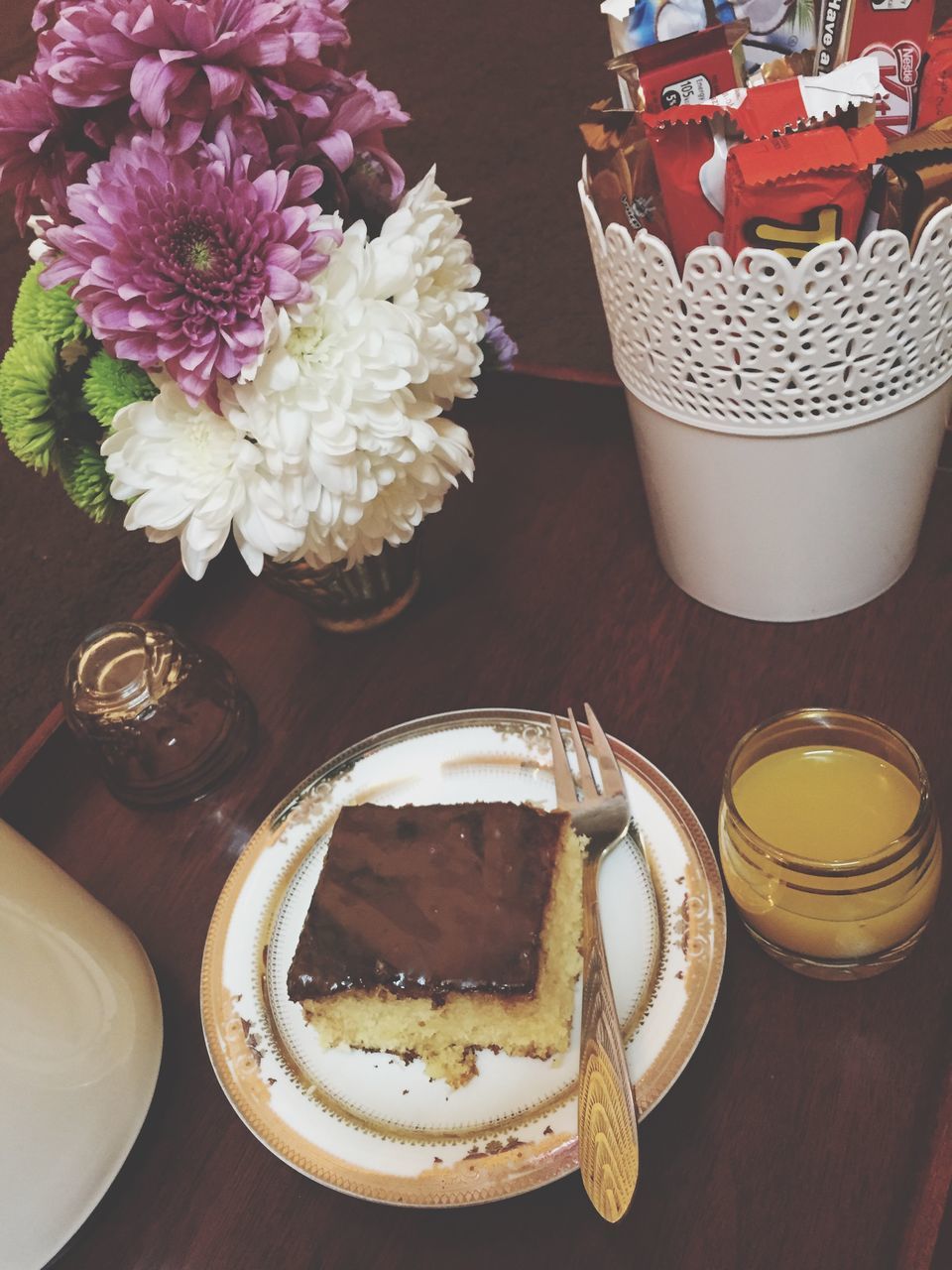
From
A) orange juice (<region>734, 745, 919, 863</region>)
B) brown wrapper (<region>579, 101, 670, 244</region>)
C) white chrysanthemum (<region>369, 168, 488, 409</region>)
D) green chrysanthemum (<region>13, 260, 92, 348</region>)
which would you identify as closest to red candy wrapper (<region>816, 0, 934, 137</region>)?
brown wrapper (<region>579, 101, 670, 244</region>)

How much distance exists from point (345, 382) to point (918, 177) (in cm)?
29

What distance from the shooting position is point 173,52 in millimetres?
461

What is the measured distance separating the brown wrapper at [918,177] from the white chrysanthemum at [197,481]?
328 millimetres

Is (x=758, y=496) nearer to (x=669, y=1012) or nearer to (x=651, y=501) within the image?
(x=651, y=501)

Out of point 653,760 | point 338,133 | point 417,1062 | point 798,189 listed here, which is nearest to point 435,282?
point 338,133

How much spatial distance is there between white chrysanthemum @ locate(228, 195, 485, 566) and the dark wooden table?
0.21 metres

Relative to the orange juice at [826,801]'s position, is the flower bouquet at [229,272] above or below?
above

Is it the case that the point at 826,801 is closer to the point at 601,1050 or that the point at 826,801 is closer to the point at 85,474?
the point at 601,1050

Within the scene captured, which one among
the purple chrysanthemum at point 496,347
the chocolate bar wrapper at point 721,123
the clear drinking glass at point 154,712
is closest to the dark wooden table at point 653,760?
the clear drinking glass at point 154,712

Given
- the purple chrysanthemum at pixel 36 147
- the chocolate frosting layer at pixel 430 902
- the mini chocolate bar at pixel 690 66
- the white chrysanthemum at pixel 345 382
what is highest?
the purple chrysanthemum at pixel 36 147

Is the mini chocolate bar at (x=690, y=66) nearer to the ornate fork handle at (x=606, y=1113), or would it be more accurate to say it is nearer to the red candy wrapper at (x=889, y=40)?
the red candy wrapper at (x=889, y=40)

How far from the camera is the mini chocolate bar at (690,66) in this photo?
0.50 m

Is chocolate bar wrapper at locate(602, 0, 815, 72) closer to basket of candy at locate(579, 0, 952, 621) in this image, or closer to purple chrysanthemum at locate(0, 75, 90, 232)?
basket of candy at locate(579, 0, 952, 621)

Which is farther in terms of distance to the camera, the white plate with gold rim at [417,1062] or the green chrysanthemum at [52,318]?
the green chrysanthemum at [52,318]
